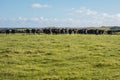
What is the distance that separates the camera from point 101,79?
1616cm

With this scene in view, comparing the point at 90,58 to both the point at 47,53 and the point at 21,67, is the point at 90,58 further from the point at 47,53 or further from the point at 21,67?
the point at 21,67

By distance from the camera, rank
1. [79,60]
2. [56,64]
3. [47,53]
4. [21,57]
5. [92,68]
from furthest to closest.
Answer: [47,53] → [21,57] → [79,60] → [56,64] → [92,68]

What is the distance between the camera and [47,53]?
26.2 meters

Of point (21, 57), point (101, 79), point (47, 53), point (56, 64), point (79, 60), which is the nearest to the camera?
point (101, 79)

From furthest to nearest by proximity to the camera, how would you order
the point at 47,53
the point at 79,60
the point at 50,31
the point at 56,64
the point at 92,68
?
the point at 50,31 < the point at 47,53 < the point at 79,60 < the point at 56,64 < the point at 92,68

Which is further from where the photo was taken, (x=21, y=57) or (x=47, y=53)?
(x=47, y=53)

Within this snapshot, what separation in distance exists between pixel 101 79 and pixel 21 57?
9.22m

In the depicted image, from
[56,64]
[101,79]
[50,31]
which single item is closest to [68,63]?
[56,64]

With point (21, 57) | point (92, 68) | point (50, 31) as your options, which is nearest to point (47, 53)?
point (21, 57)

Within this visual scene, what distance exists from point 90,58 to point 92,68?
415 centimetres

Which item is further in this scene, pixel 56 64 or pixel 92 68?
pixel 56 64

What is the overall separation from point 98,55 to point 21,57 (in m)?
5.74

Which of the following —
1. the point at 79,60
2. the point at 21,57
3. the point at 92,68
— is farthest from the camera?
the point at 21,57

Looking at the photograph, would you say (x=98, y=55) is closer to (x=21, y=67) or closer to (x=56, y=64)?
(x=56, y=64)
